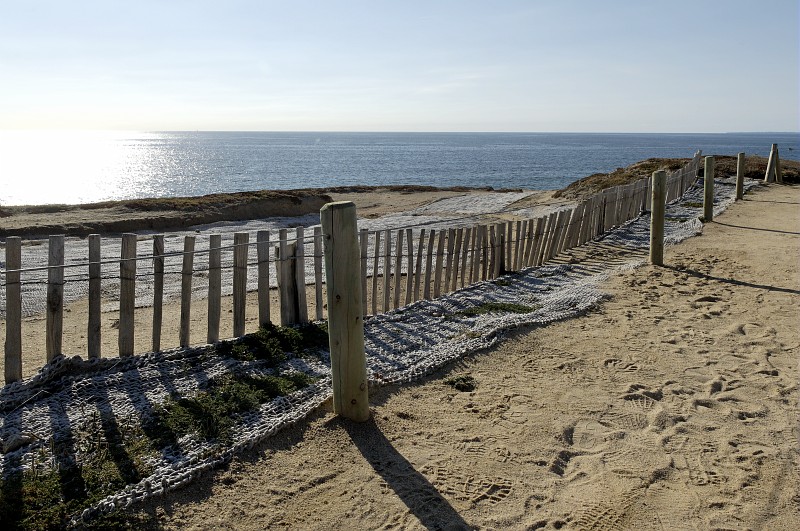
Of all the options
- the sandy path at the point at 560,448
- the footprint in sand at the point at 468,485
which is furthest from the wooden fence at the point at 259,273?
the footprint in sand at the point at 468,485

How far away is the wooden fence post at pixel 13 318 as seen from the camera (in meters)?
4.29

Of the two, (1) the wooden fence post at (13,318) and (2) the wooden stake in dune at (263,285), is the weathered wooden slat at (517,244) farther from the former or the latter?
(1) the wooden fence post at (13,318)

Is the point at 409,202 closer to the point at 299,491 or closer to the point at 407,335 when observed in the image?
the point at 407,335

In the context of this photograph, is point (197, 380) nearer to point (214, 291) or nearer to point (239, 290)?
point (214, 291)

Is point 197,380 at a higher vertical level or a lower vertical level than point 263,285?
lower

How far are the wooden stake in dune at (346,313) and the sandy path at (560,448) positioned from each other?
0.20 m

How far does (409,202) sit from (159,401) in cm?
2016

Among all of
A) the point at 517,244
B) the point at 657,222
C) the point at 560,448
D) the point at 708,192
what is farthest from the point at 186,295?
the point at 708,192

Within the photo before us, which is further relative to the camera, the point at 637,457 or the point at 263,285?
the point at 263,285

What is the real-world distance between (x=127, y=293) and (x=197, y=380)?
2.81 feet

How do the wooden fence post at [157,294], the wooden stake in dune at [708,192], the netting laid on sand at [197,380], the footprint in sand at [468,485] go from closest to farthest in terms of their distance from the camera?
the footprint in sand at [468,485] → the netting laid on sand at [197,380] → the wooden fence post at [157,294] → the wooden stake in dune at [708,192]

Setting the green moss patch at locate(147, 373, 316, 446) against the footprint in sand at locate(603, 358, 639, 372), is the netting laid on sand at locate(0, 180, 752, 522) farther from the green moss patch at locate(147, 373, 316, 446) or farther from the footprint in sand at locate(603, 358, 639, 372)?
the footprint in sand at locate(603, 358, 639, 372)

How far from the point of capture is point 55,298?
448 centimetres

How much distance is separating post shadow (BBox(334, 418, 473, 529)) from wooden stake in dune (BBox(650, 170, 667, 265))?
617 cm
